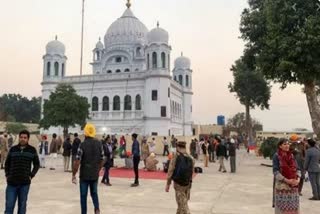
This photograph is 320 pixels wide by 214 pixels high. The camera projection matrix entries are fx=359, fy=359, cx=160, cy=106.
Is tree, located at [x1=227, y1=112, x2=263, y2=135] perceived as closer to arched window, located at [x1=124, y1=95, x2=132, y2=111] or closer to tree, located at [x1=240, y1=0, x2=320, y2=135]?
arched window, located at [x1=124, y1=95, x2=132, y2=111]

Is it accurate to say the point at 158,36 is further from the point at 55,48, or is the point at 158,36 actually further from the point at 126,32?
the point at 55,48

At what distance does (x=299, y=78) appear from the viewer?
2083 cm

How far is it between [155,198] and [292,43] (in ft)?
45.7

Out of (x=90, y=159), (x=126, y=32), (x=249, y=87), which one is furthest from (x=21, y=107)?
(x=90, y=159)

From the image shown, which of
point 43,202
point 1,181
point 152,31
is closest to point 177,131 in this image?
point 152,31

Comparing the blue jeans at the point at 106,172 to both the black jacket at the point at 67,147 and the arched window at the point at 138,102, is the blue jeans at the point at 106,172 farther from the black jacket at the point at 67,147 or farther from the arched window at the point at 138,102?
the arched window at the point at 138,102

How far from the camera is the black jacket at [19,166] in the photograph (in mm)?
6098

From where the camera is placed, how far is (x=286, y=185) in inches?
252

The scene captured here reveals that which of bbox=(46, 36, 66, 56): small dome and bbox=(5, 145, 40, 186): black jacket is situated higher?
bbox=(46, 36, 66, 56): small dome

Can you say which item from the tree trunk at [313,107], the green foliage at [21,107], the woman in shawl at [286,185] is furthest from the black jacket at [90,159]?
the green foliage at [21,107]

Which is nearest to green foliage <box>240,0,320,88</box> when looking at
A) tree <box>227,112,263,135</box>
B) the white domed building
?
the white domed building

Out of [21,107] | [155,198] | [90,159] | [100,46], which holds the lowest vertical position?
[155,198]

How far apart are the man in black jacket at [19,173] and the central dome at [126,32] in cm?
5277

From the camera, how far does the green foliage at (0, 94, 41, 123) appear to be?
86.2m
